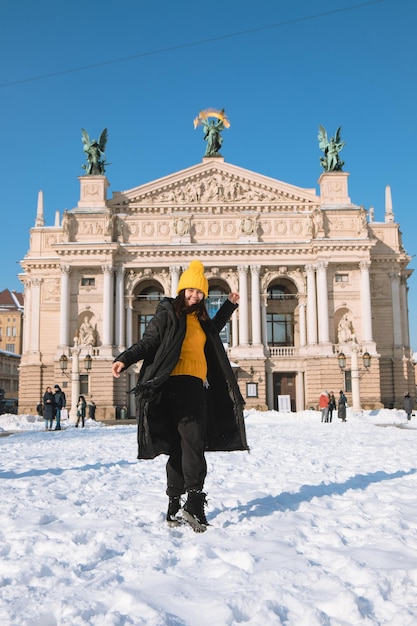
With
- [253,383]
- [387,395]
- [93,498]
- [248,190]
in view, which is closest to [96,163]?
[248,190]

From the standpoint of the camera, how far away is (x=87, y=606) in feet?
12.2

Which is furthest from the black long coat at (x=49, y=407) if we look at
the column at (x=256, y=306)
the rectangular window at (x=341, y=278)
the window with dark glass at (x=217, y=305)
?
the rectangular window at (x=341, y=278)

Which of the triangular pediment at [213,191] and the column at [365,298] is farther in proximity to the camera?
the triangular pediment at [213,191]

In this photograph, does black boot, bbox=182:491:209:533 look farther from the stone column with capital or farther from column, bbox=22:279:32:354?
column, bbox=22:279:32:354

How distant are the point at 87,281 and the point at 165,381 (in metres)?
44.3

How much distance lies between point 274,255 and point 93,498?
42223 millimetres

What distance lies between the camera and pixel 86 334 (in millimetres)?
48031

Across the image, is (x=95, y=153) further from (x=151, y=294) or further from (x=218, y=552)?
(x=218, y=552)

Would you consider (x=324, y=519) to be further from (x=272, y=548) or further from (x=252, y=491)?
(x=252, y=491)

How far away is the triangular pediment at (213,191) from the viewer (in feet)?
164

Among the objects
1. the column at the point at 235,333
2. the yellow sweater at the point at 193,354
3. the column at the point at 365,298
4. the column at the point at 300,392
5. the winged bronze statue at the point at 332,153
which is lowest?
the column at the point at 300,392

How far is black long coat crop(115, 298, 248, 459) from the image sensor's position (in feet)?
19.9

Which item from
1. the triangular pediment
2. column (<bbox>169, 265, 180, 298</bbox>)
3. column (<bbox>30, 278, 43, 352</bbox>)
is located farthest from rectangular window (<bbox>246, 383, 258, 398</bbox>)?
column (<bbox>30, 278, 43, 352</bbox>)

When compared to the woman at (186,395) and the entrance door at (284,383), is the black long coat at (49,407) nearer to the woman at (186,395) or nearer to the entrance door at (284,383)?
the woman at (186,395)
